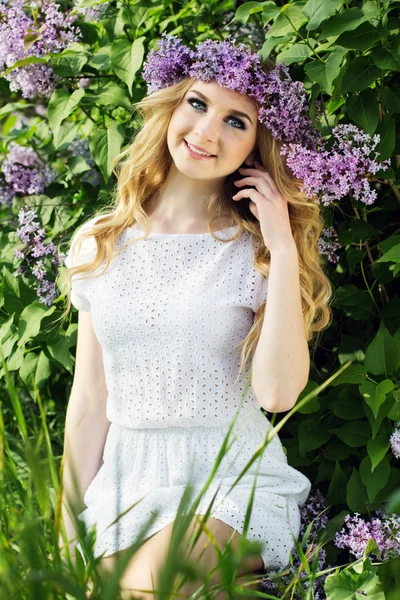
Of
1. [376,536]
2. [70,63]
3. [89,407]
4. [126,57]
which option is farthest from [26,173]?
[376,536]

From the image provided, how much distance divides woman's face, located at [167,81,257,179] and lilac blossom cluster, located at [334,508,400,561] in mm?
906

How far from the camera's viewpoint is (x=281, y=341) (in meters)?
1.80

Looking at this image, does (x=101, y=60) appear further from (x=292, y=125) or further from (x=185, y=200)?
(x=292, y=125)

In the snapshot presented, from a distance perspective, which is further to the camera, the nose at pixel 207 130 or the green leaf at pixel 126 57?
the green leaf at pixel 126 57

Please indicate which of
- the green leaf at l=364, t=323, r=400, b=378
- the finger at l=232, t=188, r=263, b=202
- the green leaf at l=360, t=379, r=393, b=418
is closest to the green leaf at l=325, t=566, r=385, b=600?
the green leaf at l=360, t=379, r=393, b=418

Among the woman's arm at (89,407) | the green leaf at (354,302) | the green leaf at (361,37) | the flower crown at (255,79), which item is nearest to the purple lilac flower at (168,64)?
the flower crown at (255,79)

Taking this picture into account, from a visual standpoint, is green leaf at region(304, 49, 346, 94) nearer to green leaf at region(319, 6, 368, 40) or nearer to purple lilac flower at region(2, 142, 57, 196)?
green leaf at region(319, 6, 368, 40)

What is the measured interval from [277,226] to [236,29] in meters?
1.05

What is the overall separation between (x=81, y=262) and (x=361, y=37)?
2.85 feet

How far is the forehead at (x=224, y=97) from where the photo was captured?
1.91m

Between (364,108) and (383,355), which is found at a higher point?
(364,108)

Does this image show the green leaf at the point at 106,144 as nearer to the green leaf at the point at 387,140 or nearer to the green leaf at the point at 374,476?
the green leaf at the point at 387,140

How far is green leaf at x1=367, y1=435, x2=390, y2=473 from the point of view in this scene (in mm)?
1997

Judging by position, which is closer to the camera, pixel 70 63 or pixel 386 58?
pixel 386 58
